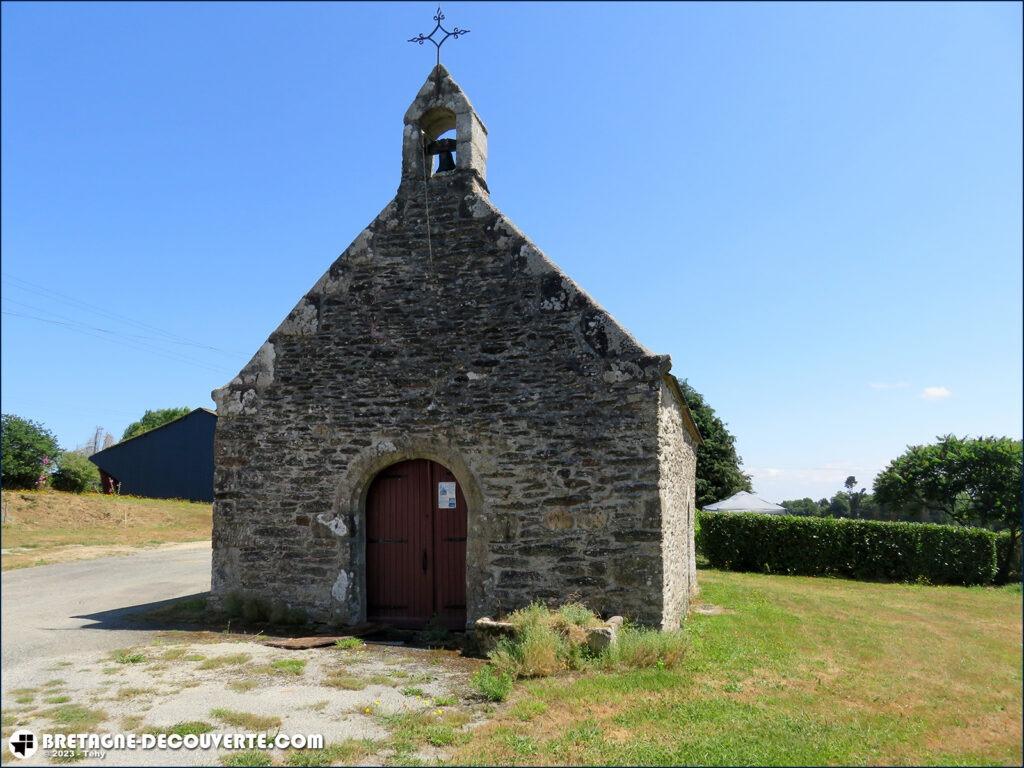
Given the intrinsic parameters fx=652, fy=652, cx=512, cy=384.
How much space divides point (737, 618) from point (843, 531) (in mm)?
8064

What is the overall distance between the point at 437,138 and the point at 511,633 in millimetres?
7389

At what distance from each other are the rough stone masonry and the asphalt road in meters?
1.62

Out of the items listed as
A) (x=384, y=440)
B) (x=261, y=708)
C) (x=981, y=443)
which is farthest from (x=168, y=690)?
(x=981, y=443)

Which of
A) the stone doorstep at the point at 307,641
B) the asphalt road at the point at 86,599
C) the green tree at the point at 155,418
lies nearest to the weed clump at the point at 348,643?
the stone doorstep at the point at 307,641

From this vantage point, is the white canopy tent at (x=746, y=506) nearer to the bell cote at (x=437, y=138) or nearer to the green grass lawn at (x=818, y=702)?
the green grass lawn at (x=818, y=702)

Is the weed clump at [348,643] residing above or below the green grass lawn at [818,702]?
below

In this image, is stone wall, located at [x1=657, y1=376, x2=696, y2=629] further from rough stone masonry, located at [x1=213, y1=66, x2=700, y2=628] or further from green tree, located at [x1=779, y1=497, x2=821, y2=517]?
green tree, located at [x1=779, y1=497, x2=821, y2=517]

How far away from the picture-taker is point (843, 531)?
1609 centimetres

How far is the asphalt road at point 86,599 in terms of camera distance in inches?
284

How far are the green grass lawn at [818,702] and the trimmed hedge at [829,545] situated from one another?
19.8 ft

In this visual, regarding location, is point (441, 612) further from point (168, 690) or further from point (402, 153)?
point (402, 153)

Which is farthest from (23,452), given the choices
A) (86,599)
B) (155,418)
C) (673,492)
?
(155,418)

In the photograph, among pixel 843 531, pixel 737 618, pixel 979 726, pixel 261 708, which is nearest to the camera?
pixel 979 726

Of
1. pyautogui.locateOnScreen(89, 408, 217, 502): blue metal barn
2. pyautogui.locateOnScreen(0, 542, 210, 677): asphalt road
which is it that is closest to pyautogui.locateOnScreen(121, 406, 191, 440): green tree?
pyautogui.locateOnScreen(89, 408, 217, 502): blue metal barn
